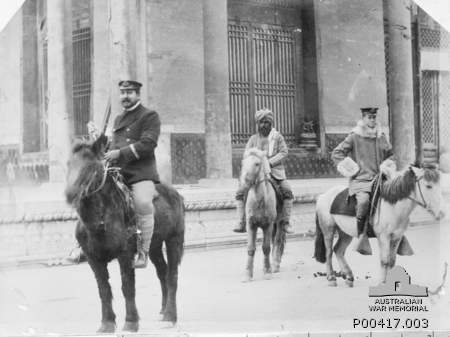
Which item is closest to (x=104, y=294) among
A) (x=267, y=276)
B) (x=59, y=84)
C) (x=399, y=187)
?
(x=267, y=276)

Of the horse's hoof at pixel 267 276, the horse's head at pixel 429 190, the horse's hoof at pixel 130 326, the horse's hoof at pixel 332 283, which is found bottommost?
the horse's hoof at pixel 332 283

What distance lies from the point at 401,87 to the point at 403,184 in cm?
369

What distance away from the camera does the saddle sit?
25.8ft

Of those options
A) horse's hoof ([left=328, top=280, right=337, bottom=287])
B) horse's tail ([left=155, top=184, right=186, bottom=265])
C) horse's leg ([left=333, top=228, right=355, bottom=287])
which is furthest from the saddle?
horse's tail ([left=155, top=184, right=186, bottom=265])

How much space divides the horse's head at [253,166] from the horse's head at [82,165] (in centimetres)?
298

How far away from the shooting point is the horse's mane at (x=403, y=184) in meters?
7.46

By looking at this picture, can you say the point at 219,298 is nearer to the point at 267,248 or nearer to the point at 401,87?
the point at 267,248

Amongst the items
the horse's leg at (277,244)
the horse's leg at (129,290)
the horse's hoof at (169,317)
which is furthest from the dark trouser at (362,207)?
the horse's leg at (129,290)

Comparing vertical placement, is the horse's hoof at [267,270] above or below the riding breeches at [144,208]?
below

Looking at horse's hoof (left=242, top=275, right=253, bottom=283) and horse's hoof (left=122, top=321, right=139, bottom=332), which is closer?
horse's hoof (left=122, top=321, right=139, bottom=332)

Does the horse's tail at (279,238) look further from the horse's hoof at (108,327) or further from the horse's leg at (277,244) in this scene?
the horse's hoof at (108,327)

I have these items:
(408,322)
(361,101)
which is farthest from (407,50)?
(408,322)

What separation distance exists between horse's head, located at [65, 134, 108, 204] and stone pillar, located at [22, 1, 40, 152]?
2.89 m

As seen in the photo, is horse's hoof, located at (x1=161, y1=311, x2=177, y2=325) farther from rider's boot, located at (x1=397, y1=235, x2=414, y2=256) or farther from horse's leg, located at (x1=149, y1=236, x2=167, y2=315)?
rider's boot, located at (x1=397, y1=235, x2=414, y2=256)
